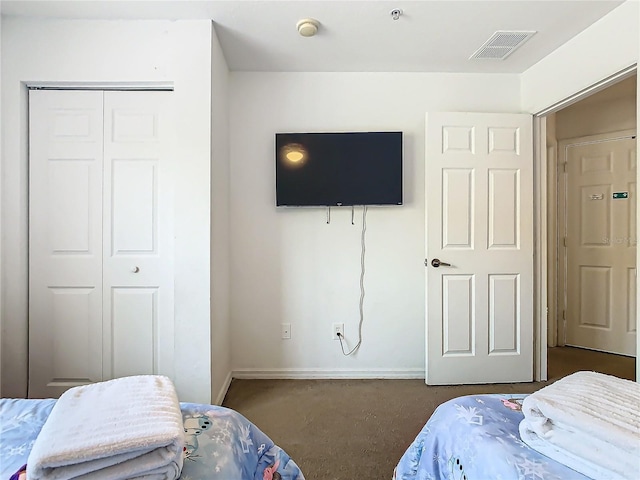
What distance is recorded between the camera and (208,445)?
88 cm

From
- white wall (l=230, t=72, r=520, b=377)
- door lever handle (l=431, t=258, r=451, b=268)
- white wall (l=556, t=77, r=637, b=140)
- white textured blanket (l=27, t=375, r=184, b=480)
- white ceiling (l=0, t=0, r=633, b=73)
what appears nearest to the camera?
white textured blanket (l=27, t=375, r=184, b=480)

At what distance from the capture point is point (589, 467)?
0.74 meters

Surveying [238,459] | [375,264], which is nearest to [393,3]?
[375,264]

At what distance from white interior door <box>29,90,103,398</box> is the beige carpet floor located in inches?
42.3

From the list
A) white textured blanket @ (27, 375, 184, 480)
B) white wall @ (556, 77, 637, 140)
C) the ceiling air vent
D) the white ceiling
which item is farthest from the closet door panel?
white wall @ (556, 77, 637, 140)

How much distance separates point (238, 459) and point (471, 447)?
646 millimetres

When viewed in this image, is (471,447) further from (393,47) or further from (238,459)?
(393,47)

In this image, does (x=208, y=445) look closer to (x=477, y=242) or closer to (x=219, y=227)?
(x=219, y=227)

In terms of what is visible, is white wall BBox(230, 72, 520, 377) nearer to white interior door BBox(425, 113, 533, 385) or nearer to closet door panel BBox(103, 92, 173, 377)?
white interior door BBox(425, 113, 533, 385)

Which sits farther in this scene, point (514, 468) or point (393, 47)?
point (393, 47)

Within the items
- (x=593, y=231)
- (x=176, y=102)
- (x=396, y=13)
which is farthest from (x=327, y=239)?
(x=593, y=231)

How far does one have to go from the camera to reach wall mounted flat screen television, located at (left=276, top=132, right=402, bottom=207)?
2520mm

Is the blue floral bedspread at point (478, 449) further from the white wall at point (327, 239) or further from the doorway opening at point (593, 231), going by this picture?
the doorway opening at point (593, 231)

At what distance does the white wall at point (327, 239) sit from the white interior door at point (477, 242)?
0.18 metres
